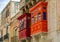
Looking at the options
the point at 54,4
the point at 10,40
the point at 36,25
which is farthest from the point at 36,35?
the point at 10,40

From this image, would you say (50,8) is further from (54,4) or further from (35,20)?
(35,20)

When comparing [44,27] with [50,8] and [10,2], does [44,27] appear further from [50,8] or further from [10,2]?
[10,2]

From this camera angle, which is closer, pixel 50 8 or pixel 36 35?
pixel 50 8

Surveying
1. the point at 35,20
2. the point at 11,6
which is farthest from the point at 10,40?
the point at 35,20

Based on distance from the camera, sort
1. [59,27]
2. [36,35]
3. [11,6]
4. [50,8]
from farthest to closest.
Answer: [11,6] → [36,35] → [50,8] → [59,27]

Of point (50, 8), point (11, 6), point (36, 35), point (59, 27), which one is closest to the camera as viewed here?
point (59, 27)

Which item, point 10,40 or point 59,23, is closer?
point 59,23

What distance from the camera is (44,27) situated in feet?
71.9

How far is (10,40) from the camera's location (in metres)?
38.2

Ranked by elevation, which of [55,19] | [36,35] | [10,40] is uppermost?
[55,19]

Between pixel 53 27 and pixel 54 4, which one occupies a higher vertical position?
pixel 54 4

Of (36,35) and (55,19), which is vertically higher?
(55,19)

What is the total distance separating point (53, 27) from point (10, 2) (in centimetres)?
1884

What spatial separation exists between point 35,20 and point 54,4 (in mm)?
3666
